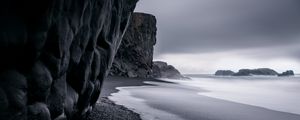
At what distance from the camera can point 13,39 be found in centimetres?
984

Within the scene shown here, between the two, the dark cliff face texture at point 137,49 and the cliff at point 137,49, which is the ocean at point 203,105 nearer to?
the cliff at point 137,49

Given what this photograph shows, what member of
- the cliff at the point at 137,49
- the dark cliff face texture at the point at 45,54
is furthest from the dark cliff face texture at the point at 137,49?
the dark cliff face texture at the point at 45,54

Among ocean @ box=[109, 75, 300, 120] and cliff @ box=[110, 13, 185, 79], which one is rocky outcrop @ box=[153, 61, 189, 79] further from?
ocean @ box=[109, 75, 300, 120]

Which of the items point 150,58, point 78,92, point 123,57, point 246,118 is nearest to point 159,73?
point 150,58

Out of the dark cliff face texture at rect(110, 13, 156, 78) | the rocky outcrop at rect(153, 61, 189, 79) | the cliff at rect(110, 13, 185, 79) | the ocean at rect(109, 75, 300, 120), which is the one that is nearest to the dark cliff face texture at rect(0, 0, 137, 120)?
the ocean at rect(109, 75, 300, 120)

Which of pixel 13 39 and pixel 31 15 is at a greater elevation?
pixel 31 15

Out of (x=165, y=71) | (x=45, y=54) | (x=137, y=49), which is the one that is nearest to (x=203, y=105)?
(x=45, y=54)

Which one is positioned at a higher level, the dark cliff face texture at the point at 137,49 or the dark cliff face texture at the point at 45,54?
the dark cliff face texture at the point at 137,49

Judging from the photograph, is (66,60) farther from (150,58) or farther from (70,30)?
(150,58)

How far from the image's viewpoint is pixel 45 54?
11.6 metres

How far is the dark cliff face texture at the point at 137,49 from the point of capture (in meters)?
97.3

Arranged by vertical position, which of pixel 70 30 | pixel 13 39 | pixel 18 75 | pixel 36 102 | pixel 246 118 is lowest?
pixel 246 118

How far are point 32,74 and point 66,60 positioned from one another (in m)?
2.24

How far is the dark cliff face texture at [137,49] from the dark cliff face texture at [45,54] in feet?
256
